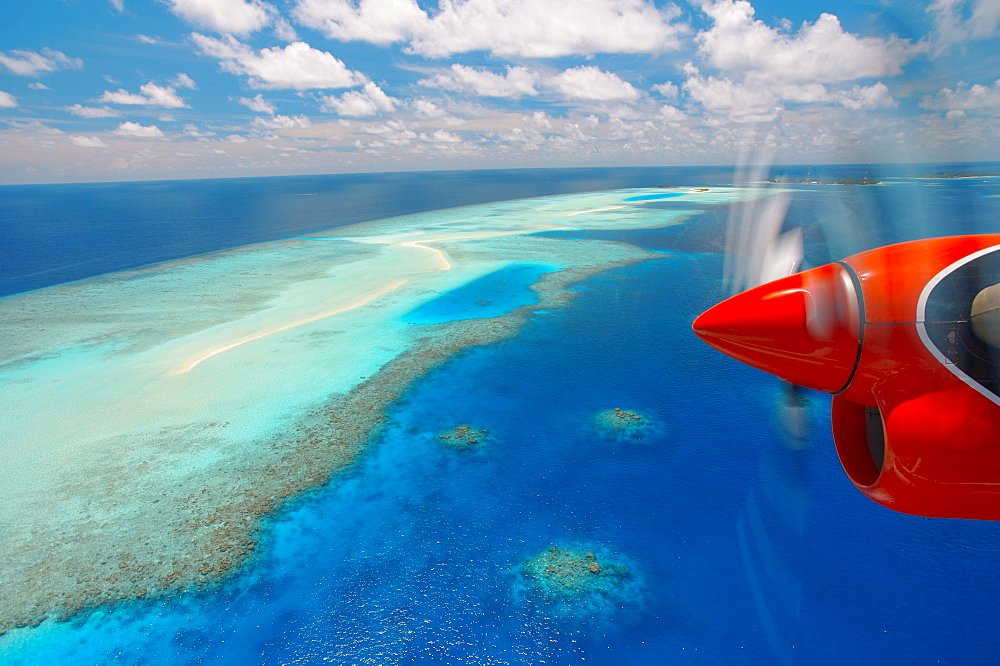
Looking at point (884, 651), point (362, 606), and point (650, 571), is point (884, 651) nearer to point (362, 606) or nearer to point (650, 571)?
point (650, 571)

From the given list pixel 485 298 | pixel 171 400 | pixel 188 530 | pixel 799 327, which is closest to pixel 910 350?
pixel 799 327

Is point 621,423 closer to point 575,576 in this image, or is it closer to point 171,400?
point 575,576

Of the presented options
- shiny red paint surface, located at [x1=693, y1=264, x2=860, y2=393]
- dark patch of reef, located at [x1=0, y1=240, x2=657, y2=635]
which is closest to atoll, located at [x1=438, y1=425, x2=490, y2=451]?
dark patch of reef, located at [x1=0, y1=240, x2=657, y2=635]

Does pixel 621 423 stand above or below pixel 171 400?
below

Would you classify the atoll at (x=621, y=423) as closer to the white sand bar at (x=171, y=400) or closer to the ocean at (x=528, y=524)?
the ocean at (x=528, y=524)

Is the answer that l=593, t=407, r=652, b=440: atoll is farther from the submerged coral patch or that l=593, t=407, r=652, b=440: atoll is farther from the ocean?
the submerged coral patch

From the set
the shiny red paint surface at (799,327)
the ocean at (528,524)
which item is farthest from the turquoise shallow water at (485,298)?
the shiny red paint surface at (799,327)

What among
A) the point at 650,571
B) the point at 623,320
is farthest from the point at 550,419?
the point at 623,320
